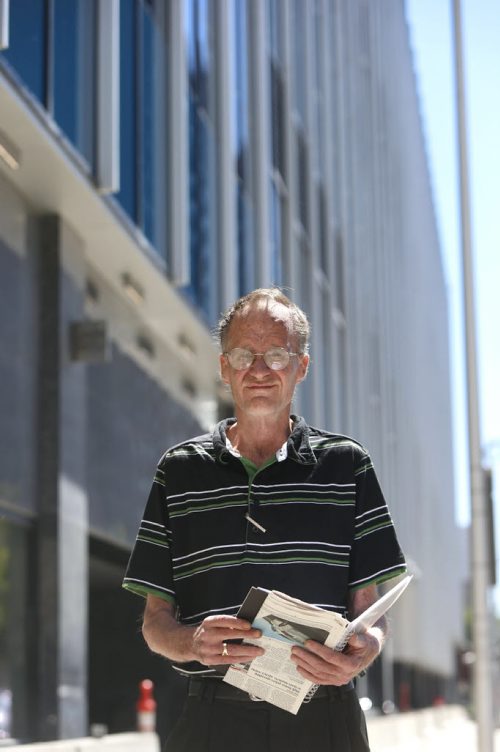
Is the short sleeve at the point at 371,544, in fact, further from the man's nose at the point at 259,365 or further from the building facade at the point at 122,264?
the building facade at the point at 122,264

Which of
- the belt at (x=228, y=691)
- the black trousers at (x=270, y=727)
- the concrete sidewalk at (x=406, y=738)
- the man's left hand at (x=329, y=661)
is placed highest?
the man's left hand at (x=329, y=661)

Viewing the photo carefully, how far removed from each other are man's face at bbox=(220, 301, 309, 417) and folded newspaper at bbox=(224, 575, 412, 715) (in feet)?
1.85

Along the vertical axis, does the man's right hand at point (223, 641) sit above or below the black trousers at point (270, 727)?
above

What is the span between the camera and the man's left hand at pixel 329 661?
305 cm

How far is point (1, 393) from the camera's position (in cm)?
1248

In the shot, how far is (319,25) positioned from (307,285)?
841 centimetres

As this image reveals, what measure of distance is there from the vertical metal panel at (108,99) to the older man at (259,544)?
10450 millimetres

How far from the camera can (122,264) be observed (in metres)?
16.2

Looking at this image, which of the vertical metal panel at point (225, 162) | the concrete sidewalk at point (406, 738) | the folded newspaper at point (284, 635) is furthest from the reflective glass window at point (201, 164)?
the folded newspaper at point (284, 635)

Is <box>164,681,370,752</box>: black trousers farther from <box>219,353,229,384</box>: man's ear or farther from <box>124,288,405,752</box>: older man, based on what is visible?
<box>219,353,229,384</box>: man's ear

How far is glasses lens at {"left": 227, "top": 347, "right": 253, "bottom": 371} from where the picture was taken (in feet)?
11.1

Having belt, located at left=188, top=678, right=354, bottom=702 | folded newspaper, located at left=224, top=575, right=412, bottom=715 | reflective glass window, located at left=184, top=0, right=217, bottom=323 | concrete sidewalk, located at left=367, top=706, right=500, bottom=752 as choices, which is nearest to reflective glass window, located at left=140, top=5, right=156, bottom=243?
reflective glass window, located at left=184, top=0, right=217, bottom=323

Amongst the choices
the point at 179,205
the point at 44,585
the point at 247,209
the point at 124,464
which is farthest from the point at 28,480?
the point at 247,209

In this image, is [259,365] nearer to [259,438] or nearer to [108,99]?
[259,438]
